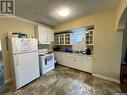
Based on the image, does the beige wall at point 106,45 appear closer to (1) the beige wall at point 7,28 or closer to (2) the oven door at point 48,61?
(2) the oven door at point 48,61

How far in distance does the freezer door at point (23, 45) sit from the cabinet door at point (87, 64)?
2.25m

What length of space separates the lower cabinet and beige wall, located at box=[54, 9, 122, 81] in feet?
1.04

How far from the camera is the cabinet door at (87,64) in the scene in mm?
3483

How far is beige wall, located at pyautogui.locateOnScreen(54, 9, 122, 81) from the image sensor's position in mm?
2705

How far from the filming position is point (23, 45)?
8.62 ft

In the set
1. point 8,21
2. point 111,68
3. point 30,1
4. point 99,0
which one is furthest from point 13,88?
point 99,0

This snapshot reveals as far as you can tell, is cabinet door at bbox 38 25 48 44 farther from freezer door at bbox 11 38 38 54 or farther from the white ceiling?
the white ceiling

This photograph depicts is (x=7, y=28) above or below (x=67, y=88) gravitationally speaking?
above

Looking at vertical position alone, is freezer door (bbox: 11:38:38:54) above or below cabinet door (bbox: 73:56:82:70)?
above

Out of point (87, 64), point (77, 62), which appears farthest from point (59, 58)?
point (87, 64)

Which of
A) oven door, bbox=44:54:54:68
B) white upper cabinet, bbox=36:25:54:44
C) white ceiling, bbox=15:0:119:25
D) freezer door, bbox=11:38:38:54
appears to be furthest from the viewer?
white upper cabinet, bbox=36:25:54:44

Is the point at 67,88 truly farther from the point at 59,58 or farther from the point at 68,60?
the point at 59,58

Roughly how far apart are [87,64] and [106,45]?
3.94 feet

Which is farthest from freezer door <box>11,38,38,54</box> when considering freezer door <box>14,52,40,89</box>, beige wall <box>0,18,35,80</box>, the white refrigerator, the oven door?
the oven door
